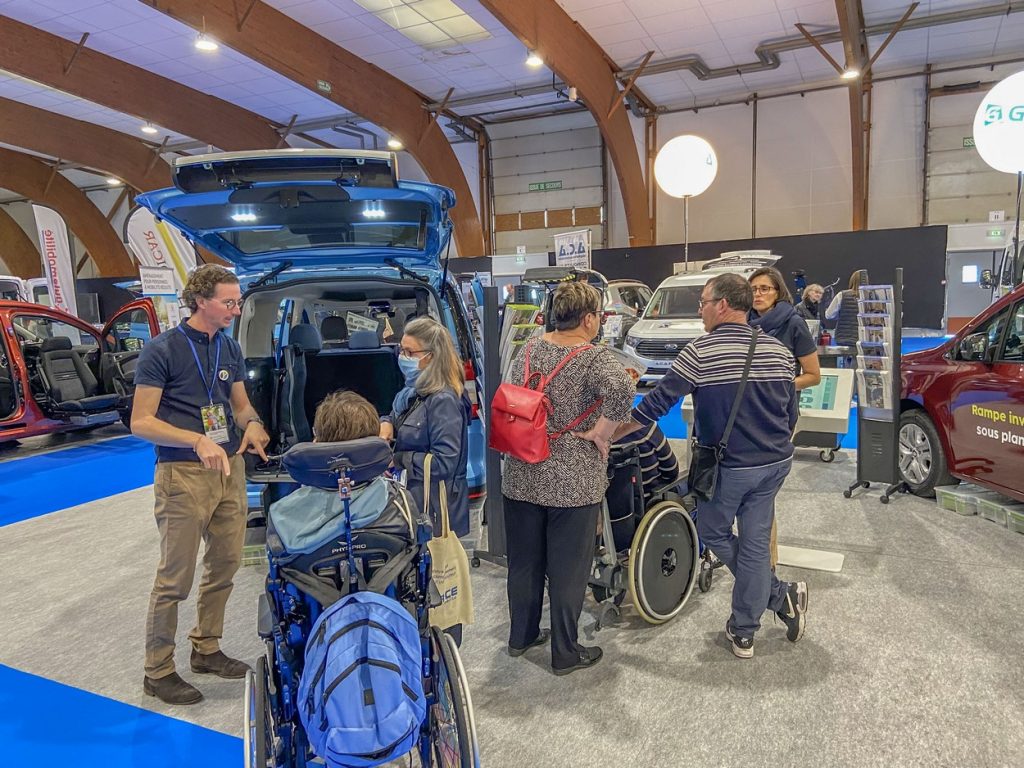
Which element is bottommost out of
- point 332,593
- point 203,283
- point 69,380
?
point 332,593

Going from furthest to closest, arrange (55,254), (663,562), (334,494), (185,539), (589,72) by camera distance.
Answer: (55,254) → (589,72) → (663,562) → (185,539) → (334,494)

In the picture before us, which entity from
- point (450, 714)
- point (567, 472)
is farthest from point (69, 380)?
point (450, 714)

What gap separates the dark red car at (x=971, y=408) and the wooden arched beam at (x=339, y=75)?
9150 mm

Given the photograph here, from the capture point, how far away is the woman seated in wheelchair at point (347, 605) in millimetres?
1532

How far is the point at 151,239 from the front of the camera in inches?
334

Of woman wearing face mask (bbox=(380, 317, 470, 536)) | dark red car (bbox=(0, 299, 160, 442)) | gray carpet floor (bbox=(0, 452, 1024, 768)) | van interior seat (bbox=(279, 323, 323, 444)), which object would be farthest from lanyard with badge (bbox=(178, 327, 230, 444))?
dark red car (bbox=(0, 299, 160, 442))

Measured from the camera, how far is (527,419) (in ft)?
8.13

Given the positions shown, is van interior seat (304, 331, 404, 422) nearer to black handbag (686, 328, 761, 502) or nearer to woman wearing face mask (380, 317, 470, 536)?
woman wearing face mask (380, 317, 470, 536)

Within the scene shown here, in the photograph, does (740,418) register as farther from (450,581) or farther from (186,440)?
(186,440)

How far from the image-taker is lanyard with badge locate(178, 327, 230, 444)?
255 centimetres

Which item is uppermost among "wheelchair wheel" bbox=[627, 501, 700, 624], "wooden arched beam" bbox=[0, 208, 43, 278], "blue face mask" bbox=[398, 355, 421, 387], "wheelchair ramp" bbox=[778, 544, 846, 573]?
"wooden arched beam" bbox=[0, 208, 43, 278]

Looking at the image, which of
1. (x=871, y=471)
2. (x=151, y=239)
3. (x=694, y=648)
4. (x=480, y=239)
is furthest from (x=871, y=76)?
(x=694, y=648)

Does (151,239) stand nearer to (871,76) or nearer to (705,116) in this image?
(705,116)

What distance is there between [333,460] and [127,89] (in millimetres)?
13224
